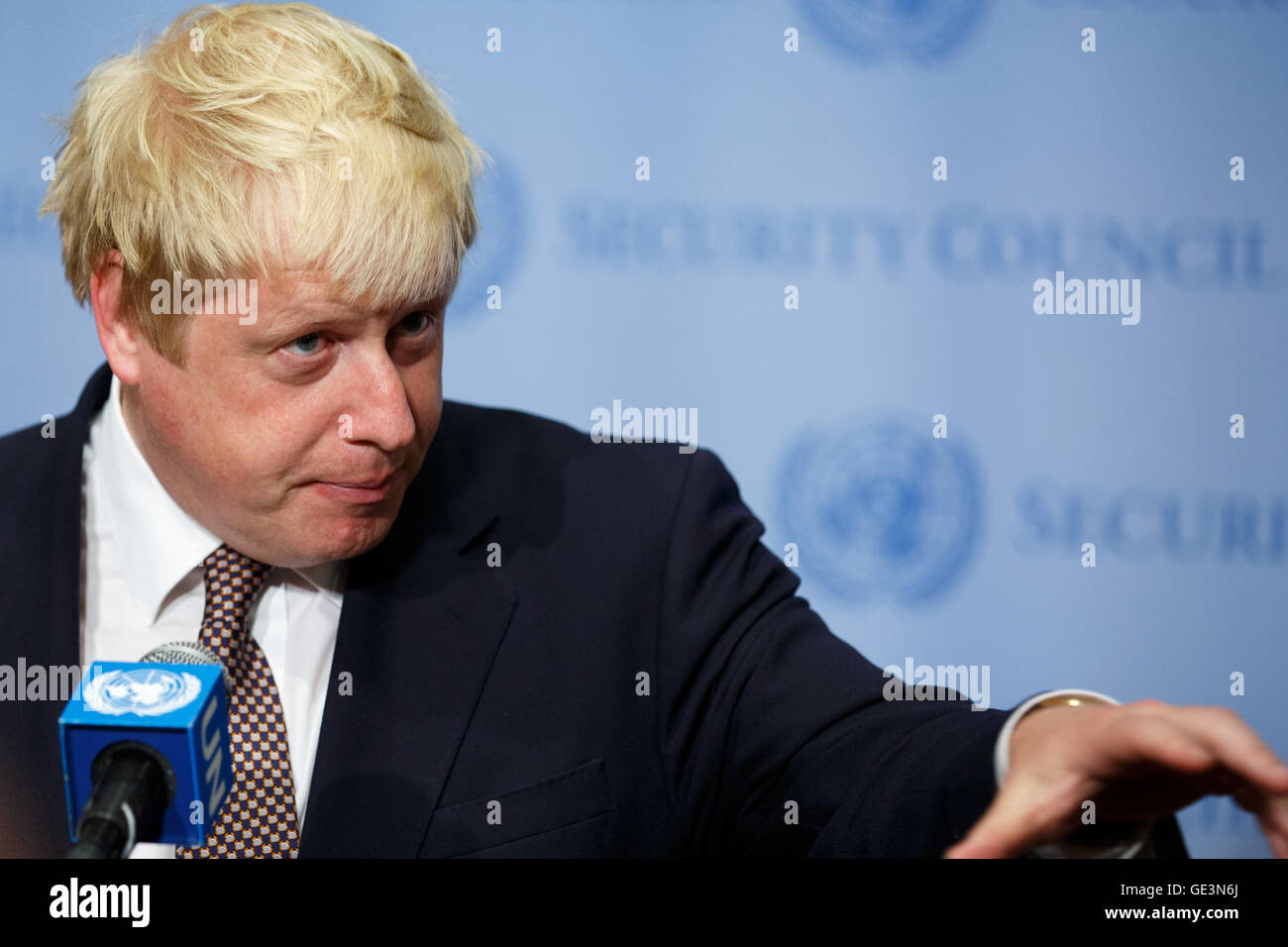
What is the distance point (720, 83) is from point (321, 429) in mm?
1168

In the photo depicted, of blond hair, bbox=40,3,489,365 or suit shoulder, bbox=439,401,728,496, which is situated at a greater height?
blond hair, bbox=40,3,489,365

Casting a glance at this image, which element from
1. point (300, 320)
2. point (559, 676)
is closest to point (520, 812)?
point (559, 676)

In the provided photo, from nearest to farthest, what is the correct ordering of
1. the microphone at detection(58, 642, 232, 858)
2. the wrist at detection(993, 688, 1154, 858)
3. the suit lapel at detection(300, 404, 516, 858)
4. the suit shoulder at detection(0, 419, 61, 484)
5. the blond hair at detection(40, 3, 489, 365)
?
the microphone at detection(58, 642, 232, 858)
the wrist at detection(993, 688, 1154, 858)
the blond hair at detection(40, 3, 489, 365)
the suit lapel at detection(300, 404, 516, 858)
the suit shoulder at detection(0, 419, 61, 484)

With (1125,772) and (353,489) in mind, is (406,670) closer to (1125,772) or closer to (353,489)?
(353,489)

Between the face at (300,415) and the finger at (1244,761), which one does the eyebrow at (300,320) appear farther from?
the finger at (1244,761)

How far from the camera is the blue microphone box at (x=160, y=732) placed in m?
0.75

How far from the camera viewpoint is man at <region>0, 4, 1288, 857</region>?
1122 millimetres

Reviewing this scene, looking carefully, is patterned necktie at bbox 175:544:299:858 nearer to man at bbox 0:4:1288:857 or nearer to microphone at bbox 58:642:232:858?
man at bbox 0:4:1288:857

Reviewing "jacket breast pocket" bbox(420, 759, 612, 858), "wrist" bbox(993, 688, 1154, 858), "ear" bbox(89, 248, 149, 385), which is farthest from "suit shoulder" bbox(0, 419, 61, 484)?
"wrist" bbox(993, 688, 1154, 858)

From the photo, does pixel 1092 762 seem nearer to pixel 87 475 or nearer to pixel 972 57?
pixel 87 475

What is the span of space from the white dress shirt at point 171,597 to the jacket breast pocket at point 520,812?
0.47 feet

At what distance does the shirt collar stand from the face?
5 cm

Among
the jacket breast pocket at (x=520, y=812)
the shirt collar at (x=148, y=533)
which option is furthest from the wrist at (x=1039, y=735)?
the shirt collar at (x=148, y=533)

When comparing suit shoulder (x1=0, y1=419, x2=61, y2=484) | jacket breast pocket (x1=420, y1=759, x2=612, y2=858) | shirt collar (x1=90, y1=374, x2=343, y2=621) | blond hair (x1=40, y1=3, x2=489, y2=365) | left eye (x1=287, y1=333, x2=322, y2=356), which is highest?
blond hair (x1=40, y1=3, x2=489, y2=365)
